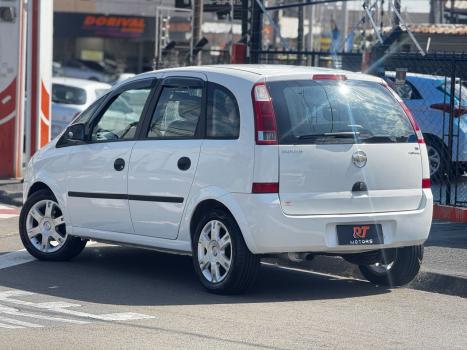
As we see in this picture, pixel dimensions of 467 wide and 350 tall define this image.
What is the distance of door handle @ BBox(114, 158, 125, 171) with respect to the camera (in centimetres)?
932

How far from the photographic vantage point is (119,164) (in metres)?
9.34

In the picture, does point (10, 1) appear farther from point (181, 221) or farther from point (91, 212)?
point (181, 221)

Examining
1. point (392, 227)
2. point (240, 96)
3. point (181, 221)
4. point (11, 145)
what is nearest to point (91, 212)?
point (181, 221)

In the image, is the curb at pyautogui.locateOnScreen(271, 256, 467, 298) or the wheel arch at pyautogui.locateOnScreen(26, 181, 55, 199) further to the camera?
the wheel arch at pyautogui.locateOnScreen(26, 181, 55, 199)

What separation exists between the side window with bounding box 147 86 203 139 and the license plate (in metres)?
1.46

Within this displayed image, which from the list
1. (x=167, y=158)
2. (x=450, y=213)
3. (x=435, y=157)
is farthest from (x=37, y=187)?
(x=435, y=157)

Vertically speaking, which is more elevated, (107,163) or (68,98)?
(107,163)

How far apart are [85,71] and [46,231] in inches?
1506

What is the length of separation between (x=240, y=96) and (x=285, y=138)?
519 millimetres

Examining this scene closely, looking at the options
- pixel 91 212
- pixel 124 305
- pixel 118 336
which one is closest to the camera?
pixel 118 336

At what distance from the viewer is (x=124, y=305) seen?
8156mm

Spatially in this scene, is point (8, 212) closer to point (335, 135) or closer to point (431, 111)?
point (431, 111)

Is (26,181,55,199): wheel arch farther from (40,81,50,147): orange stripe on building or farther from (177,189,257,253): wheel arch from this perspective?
(40,81,50,147): orange stripe on building

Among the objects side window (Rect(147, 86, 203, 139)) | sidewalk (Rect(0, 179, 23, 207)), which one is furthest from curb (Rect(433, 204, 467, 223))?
sidewalk (Rect(0, 179, 23, 207))
